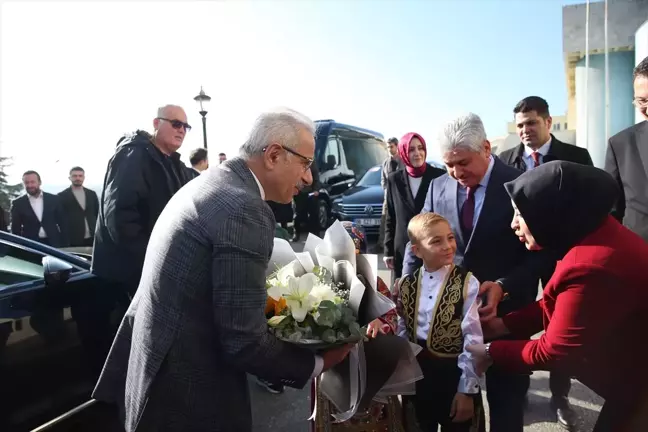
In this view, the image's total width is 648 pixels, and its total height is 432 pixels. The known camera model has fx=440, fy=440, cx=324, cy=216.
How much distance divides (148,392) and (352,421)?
0.99 metres

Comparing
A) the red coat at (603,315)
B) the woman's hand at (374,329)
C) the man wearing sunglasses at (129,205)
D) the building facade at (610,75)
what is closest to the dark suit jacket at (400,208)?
the man wearing sunglasses at (129,205)

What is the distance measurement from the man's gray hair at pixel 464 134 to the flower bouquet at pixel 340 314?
2.66 ft

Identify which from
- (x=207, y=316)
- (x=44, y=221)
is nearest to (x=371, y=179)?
(x=44, y=221)

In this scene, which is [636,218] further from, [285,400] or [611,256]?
[285,400]

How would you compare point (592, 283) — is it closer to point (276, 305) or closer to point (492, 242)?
point (492, 242)

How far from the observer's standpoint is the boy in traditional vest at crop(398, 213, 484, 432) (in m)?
2.02

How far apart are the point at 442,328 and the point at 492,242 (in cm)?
53

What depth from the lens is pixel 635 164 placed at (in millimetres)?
2697

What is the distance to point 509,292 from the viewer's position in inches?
86.6

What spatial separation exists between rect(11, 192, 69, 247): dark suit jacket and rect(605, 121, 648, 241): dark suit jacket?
22.8ft

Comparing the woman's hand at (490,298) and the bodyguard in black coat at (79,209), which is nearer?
the woman's hand at (490,298)

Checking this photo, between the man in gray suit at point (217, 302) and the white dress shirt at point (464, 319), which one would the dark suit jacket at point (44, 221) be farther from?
the white dress shirt at point (464, 319)

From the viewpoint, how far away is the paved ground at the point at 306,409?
2980 millimetres

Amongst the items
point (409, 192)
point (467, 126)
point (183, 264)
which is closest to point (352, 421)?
point (183, 264)
